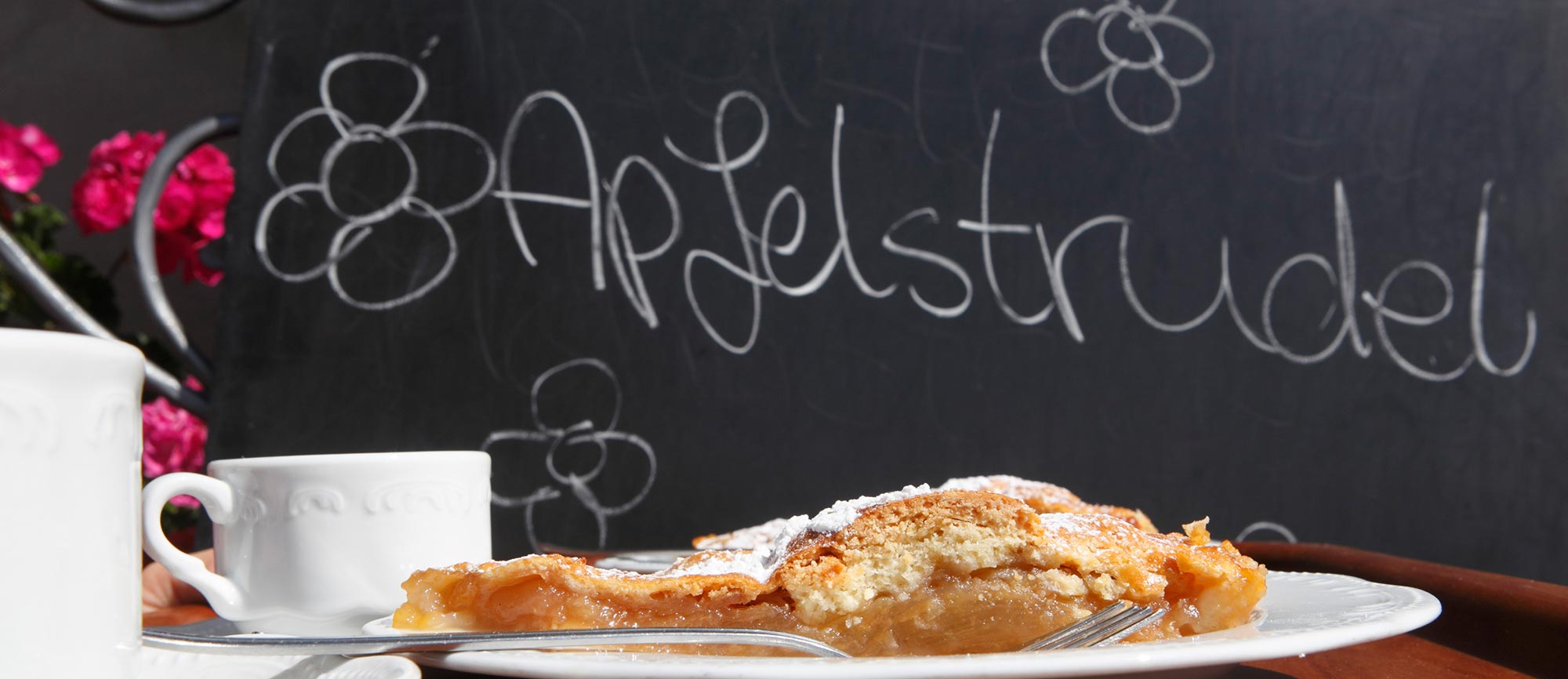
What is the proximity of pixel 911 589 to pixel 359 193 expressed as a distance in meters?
1.41

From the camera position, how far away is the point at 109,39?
6.51ft

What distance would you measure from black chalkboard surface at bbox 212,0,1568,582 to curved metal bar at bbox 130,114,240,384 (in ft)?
0.30

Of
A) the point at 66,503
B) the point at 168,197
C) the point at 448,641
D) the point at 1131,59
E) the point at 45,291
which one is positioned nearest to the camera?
the point at 66,503

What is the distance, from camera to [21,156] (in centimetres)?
174

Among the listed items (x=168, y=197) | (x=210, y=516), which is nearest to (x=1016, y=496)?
(x=210, y=516)

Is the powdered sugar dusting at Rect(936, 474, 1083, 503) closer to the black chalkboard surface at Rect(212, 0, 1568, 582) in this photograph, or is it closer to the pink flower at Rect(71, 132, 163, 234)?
the black chalkboard surface at Rect(212, 0, 1568, 582)

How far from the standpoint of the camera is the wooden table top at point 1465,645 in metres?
0.65

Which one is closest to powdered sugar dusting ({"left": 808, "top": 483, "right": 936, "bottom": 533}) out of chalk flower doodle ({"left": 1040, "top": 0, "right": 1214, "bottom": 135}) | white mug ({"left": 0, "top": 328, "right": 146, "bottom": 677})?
white mug ({"left": 0, "top": 328, "right": 146, "bottom": 677})

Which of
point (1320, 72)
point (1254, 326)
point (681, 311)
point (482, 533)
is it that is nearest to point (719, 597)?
point (482, 533)

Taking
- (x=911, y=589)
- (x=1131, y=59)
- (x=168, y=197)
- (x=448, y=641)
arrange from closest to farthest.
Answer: (x=448, y=641) → (x=911, y=589) → (x=168, y=197) → (x=1131, y=59)

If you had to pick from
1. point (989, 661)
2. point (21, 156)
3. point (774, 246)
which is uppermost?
point (21, 156)

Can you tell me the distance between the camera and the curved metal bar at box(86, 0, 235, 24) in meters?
1.79

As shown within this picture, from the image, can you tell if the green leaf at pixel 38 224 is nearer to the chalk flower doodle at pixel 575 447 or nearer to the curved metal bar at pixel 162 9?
the curved metal bar at pixel 162 9

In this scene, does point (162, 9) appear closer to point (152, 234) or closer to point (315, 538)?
point (152, 234)
